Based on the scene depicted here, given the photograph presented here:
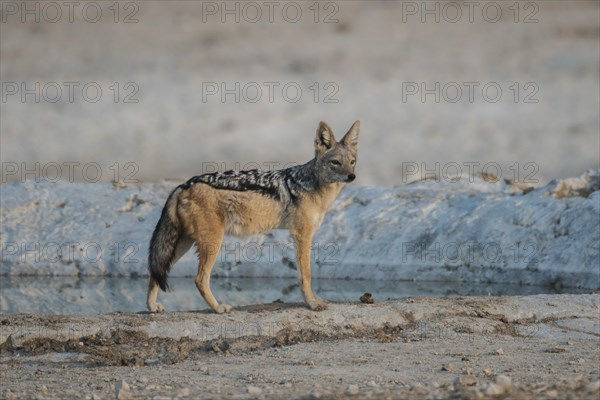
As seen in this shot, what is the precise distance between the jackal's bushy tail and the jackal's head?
1610mm

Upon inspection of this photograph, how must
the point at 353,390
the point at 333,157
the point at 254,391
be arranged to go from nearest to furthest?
the point at 353,390, the point at 254,391, the point at 333,157

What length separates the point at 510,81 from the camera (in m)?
32.9

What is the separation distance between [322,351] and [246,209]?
7.58 feet

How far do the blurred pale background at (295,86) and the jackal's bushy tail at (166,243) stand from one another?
507 inches

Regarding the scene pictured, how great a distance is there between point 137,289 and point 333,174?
4.80 metres

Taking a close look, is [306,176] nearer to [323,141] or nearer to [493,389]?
[323,141]

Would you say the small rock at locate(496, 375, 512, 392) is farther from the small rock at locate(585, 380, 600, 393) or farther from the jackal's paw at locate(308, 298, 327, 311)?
the jackal's paw at locate(308, 298, 327, 311)

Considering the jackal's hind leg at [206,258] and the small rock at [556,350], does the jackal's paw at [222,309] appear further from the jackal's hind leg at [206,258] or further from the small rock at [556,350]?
the small rock at [556,350]

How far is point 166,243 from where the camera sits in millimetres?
11680

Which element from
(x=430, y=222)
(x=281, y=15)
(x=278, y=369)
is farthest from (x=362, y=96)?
(x=278, y=369)

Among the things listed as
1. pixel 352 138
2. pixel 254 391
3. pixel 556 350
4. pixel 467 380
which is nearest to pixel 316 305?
pixel 352 138

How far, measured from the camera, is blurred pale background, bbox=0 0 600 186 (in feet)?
92.2

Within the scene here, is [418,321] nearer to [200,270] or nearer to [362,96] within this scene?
[200,270]

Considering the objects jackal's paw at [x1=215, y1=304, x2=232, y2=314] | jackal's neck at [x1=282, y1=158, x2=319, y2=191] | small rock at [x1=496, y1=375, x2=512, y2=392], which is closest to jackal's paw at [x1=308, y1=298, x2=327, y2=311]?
jackal's paw at [x1=215, y1=304, x2=232, y2=314]
